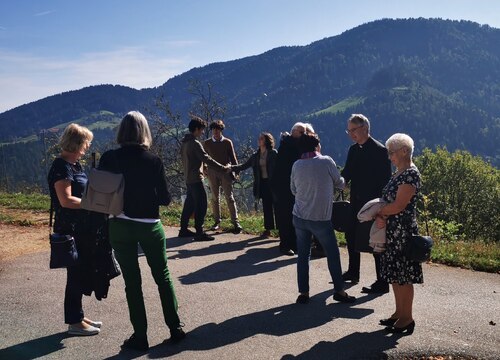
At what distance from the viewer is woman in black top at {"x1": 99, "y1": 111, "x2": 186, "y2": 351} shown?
12.7ft

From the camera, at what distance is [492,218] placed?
40125 mm

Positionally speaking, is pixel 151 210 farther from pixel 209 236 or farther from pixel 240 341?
pixel 209 236

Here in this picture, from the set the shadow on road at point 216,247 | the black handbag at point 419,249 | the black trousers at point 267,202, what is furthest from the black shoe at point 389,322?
the black trousers at point 267,202

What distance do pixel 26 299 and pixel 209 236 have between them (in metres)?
3.60

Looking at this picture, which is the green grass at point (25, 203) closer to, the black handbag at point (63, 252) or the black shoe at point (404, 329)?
the black handbag at point (63, 252)

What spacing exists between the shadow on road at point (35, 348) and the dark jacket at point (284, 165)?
11.6ft

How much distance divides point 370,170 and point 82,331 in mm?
3521

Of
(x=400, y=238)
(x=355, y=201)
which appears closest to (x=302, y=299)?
(x=355, y=201)

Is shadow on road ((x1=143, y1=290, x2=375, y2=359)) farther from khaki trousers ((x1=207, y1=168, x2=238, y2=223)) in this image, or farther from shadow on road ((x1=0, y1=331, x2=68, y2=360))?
khaki trousers ((x1=207, y1=168, x2=238, y2=223))

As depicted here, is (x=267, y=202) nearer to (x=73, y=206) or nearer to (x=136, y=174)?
(x=73, y=206)

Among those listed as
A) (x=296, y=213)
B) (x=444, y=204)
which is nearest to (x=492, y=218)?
(x=444, y=204)

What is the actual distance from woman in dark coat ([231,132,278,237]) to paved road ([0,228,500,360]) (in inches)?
73.7

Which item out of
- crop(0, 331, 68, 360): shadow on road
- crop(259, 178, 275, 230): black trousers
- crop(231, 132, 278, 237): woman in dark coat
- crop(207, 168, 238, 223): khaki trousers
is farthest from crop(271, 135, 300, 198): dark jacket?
crop(0, 331, 68, 360): shadow on road

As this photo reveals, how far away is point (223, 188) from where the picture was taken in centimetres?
933
